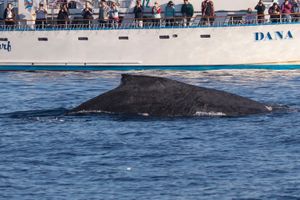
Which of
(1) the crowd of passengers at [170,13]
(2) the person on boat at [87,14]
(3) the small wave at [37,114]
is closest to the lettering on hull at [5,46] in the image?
(1) the crowd of passengers at [170,13]

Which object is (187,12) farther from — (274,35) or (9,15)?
(9,15)

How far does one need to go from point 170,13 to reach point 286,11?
6478 mm

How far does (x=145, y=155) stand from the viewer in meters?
32.5

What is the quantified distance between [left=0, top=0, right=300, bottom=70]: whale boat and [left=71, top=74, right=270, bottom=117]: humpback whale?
1007 inches

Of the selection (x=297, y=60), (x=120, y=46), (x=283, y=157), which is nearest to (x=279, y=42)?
(x=297, y=60)

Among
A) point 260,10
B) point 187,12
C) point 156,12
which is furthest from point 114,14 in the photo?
point 260,10

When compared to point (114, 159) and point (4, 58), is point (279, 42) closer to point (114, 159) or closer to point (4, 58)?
point (4, 58)

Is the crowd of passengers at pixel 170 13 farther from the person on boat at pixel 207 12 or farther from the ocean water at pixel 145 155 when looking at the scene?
the ocean water at pixel 145 155

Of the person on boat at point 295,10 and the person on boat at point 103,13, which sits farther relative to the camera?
the person on boat at point 103,13

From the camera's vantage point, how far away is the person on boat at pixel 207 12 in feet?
208

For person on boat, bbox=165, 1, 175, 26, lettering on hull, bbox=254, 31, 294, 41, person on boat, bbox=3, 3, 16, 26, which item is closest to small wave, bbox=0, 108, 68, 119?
person on boat, bbox=165, 1, 175, 26

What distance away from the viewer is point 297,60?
6631 cm

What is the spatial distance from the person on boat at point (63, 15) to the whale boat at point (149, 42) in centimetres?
33

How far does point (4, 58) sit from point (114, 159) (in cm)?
3818
